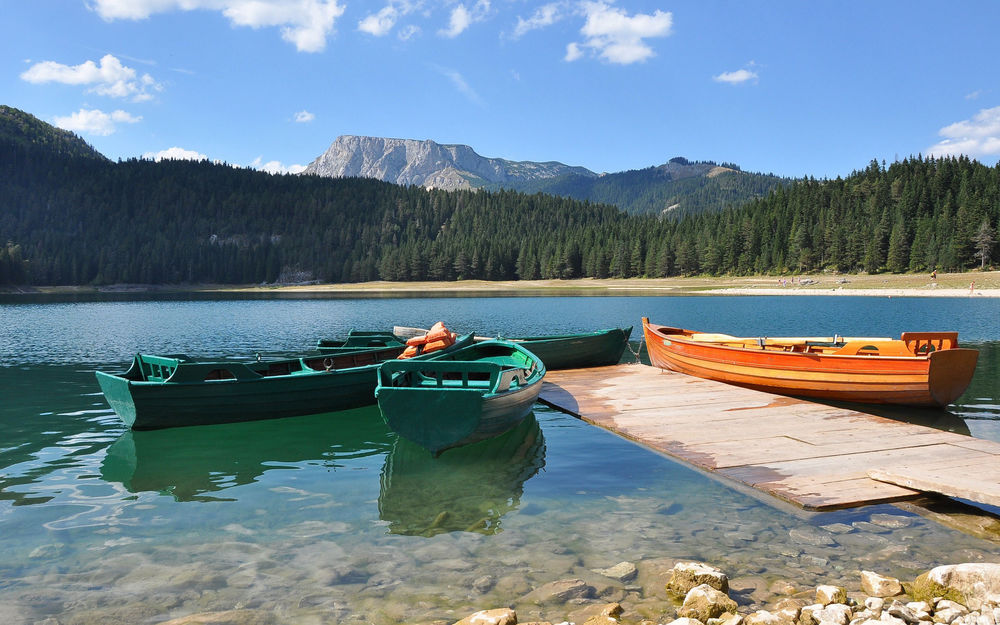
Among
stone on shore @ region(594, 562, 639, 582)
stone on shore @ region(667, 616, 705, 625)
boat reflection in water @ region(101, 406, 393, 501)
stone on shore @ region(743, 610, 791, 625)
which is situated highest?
stone on shore @ region(743, 610, 791, 625)

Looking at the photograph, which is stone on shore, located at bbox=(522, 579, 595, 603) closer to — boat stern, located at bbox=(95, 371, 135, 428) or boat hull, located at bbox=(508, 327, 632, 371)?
boat stern, located at bbox=(95, 371, 135, 428)

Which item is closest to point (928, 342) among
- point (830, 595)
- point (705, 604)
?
point (830, 595)

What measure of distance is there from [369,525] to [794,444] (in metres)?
8.02

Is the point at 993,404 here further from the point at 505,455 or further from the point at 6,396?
the point at 6,396

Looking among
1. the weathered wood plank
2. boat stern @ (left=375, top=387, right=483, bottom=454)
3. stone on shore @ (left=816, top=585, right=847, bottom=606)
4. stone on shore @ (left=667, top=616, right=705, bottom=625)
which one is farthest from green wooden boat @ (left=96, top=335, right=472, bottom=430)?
stone on shore @ (left=816, top=585, right=847, bottom=606)

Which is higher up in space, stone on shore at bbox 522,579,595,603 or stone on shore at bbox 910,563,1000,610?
stone on shore at bbox 910,563,1000,610

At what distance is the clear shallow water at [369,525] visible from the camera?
6.83m

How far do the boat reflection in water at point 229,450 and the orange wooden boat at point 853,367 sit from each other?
1075 centimetres

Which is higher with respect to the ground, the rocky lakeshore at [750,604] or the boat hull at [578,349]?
the boat hull at [578,349]

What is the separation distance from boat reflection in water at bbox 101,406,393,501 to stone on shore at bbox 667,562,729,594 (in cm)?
737

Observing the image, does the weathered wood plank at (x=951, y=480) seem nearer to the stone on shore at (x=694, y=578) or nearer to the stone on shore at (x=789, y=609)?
the stone on shore at (x=789, y=609)

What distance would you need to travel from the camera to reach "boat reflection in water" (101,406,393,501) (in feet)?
37.0

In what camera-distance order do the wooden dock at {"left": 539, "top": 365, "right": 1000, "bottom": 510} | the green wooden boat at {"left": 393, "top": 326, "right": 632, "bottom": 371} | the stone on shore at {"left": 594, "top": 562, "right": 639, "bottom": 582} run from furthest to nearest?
1. the green wooden boat at {"left": 393, "top": 326, "right": 632, "bottom": 371}
2. the wooden dock at {"left": 539, "top": 365, "right": 1000, "bottom": 510}
3. the stone on shore at {"left": 594, "top": 562, "right": 639, "bottom": 582}

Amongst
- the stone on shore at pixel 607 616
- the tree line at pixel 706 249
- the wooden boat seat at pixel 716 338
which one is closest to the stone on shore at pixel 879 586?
the stone on shore at pixel 607 616
